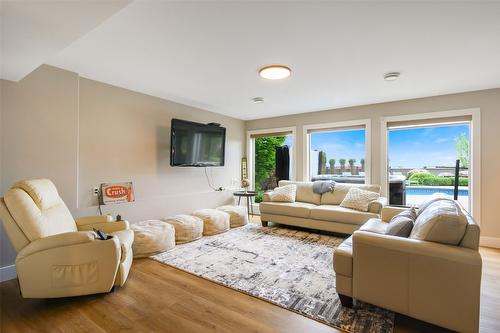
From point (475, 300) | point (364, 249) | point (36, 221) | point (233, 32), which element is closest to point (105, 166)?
point (36, 221)

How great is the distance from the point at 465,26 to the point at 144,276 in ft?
12.4

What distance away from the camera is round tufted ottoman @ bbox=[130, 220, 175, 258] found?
303 centimetres

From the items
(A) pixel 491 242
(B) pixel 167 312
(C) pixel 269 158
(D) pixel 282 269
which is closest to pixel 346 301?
(D) pixel 282 269

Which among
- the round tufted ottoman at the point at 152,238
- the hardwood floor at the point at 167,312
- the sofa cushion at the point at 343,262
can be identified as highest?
the sofa cushion at the point at 343,262

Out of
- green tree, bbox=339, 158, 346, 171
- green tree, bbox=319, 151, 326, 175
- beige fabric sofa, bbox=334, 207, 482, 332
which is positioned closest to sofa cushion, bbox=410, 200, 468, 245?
beige fabric sofa, bbox=334, 207, 482, 332

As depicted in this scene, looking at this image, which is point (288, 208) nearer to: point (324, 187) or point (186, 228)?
point (324, 187)

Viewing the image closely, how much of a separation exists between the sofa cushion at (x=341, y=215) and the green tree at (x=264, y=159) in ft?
7.14

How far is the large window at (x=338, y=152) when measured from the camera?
4.79 meters

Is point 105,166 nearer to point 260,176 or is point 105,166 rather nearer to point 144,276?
point 144,276

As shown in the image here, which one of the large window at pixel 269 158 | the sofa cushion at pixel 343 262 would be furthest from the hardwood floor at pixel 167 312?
the large window at pixel 269 158

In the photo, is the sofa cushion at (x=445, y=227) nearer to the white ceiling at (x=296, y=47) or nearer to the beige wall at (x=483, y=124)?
the white ceiling at (x=296, y=47)

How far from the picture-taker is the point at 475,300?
1.54 meters

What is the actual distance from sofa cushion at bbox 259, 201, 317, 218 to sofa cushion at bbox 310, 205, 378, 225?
153 millimetres

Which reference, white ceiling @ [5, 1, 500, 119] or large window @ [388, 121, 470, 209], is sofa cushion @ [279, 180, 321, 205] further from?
white ceiling @ [5, 1, 500, 119]
